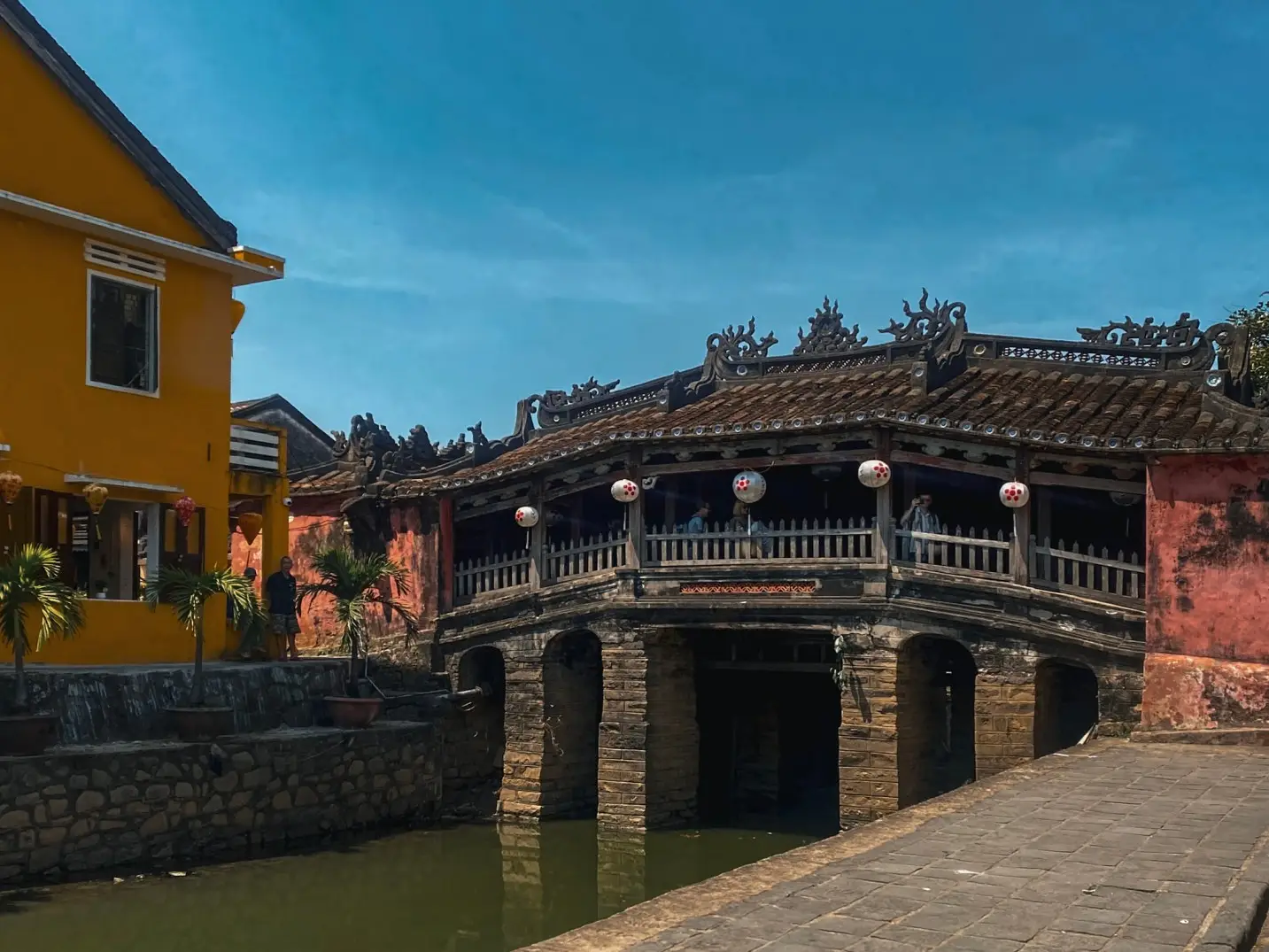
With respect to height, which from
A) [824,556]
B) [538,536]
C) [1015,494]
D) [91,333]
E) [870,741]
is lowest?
[870,741]

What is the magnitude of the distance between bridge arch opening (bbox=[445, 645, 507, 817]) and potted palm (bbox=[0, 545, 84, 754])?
24.9 feet

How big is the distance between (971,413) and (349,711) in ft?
28.8

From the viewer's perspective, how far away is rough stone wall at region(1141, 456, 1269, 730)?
1375cm

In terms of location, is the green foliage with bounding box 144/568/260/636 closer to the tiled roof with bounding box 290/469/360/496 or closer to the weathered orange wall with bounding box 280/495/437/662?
the weathered orange wall with bounding box 280/495/437/662

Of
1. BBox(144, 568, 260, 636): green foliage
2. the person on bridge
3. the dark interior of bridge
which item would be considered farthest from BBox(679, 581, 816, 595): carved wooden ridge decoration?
BBox(144, 568, 260, 636): green foliage

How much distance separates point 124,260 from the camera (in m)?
16.8

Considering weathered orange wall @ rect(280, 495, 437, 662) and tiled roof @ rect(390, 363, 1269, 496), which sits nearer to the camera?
tiled roof @ rect(390, 363, 1269, 496)

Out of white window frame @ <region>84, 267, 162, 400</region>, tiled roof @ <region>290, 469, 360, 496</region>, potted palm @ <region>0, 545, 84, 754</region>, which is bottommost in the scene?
potted palm @ <region>0, 545, 84, 754</region>

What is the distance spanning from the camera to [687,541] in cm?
1841

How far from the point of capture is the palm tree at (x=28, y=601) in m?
12.9

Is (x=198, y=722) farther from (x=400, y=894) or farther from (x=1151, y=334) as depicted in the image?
(x=1151, y=334)

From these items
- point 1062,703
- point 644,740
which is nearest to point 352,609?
point 644,740

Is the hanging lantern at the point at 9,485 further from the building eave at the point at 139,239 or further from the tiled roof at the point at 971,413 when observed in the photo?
the tiled roof at the point at 971,413

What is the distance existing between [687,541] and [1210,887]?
11605 mm
